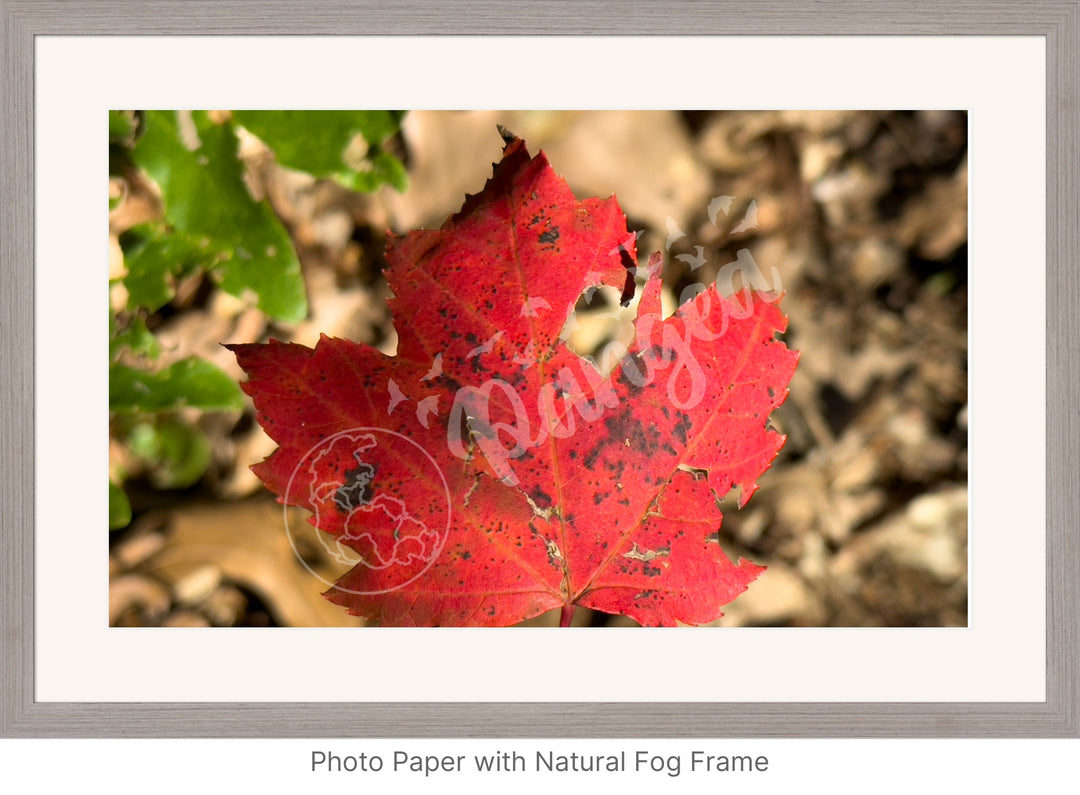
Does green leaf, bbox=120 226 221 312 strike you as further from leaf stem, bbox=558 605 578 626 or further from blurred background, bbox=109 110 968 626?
leaf stem, bbox=558 605 578 626

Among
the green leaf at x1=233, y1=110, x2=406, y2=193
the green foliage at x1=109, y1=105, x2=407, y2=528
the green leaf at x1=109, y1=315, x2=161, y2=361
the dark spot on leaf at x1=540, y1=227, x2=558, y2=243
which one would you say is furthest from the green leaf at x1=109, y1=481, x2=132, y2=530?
the dark spot on leaf at x1=540, y1=227, x2=558, y2=243

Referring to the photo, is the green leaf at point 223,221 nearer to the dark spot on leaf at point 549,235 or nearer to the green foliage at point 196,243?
the green foliage at point 196,243

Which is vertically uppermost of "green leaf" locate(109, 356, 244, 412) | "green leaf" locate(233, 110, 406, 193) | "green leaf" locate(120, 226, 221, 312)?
"green leaf" locate(233, 110, 406, 193)

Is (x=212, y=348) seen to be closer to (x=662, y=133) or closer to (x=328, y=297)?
(x=328, y=297)

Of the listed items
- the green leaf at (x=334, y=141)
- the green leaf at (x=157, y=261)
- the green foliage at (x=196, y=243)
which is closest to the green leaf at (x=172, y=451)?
the green foliage at (x=196, y=243)

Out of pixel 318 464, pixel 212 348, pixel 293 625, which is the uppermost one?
pixel 212 348

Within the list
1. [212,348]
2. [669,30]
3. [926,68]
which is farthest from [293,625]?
[926,68]
